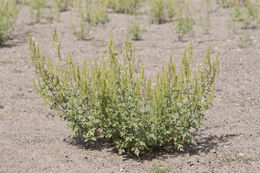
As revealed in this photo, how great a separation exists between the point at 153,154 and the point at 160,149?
0.12m

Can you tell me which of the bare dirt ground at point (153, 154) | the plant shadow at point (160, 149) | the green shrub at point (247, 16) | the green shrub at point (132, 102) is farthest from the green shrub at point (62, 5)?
the green shrub at point (132, 102)

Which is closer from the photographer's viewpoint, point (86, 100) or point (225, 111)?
point (86, 100)

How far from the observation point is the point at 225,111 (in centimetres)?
509

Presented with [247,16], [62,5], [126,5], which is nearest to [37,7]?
[62,5]

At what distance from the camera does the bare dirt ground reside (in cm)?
380

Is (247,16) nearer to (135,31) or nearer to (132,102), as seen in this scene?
(135,31)

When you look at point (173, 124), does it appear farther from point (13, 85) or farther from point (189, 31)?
point (189, 31)

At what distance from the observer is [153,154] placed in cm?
405

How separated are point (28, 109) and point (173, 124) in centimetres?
205

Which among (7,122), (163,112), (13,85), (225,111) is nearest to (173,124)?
(163,112)

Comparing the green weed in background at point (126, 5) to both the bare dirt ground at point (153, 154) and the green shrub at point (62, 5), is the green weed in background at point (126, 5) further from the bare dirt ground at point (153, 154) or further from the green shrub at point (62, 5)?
the bare dirt ground at point (153, 154)

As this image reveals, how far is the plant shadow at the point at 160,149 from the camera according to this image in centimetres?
401

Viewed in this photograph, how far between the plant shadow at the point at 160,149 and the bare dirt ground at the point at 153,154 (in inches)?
0.4

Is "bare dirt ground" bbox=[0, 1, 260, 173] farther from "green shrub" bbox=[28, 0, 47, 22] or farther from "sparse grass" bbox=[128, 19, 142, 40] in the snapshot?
"green shrub" bbox=[28, 0, 47, 22]
